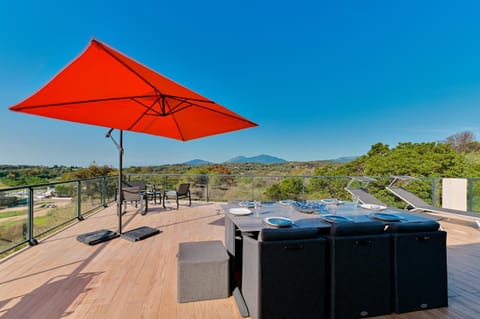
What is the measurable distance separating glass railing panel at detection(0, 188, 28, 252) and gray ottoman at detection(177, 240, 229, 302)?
305 cm

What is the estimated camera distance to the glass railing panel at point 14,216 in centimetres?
308

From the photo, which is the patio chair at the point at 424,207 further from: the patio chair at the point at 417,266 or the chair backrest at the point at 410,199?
the patio chair at the point at 417,266

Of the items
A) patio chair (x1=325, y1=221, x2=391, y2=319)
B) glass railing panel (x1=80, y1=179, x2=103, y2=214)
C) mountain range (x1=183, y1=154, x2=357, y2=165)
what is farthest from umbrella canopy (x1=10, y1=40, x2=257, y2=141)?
mountain range (x1=183, y1=154, x2=357, y2=165)

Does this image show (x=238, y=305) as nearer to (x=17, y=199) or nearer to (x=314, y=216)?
(x=314, y=216)

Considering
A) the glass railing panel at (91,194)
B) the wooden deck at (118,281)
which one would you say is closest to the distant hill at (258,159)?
the glass railing panel at (91,194)

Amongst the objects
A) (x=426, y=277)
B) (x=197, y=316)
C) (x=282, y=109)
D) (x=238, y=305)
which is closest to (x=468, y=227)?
(x=426, y=277)

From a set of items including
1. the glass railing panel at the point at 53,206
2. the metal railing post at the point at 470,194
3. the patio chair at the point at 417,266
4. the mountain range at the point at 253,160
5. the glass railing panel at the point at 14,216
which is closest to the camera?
the patio chair at the point at 417,266

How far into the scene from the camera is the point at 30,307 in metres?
1.82

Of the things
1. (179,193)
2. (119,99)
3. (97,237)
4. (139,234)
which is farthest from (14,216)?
(179,193)

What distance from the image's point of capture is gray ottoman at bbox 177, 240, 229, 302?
1.90 meters

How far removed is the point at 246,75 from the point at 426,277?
11408 millimetres

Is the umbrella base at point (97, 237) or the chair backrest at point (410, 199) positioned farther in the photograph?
the chair backrest at point (410, 199)

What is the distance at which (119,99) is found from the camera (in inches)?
92.0

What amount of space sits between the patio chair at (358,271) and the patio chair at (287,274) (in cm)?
10
